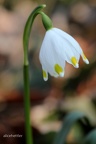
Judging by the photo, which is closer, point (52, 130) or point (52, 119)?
point (52, 130)

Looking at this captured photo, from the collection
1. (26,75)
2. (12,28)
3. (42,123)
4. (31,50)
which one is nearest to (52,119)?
(42,123)

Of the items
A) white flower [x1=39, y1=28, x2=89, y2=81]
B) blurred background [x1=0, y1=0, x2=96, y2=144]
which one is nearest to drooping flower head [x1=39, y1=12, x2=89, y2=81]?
white flower [x1=39, y1=28, x2=89, y2=81]

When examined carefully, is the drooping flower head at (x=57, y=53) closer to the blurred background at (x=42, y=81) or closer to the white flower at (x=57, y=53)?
the white flower at (x=57, y=53)

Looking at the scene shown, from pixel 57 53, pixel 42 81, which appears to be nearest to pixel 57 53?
pixel 57 53

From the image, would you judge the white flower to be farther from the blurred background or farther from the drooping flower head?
the blurred background

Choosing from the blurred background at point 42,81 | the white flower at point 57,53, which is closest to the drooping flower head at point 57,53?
the white flower at point 57,53

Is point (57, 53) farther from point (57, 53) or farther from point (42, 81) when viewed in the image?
point (42, 81)

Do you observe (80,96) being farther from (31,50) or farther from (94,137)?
(94,137)
